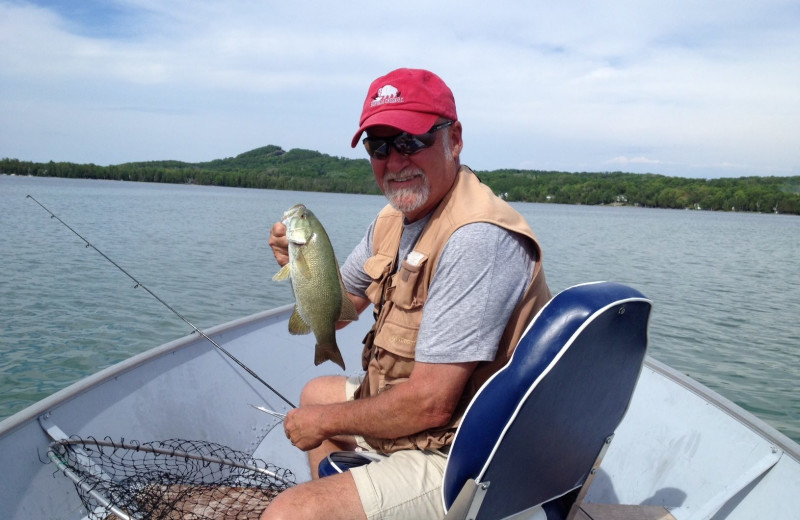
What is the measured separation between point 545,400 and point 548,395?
0.07 ft

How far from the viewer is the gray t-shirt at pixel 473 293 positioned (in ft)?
7.23

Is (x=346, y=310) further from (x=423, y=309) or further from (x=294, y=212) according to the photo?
(x=423, y=309)

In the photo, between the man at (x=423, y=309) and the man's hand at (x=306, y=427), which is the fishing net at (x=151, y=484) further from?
the man at (x=423, y=309)

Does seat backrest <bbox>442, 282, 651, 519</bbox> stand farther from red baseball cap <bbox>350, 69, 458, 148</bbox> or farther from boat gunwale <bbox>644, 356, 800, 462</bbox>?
boat gunwale <bbox>644, 356, 800, 462</bbox>

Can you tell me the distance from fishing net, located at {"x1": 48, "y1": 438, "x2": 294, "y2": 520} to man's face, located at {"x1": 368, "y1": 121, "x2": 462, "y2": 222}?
5.71 ft

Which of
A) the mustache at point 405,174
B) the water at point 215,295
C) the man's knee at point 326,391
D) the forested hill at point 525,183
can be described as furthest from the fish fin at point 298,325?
the forested hill at point 525,183

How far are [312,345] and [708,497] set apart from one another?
322 centimetres

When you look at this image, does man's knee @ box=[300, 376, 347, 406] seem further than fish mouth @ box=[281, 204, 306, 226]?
Yes

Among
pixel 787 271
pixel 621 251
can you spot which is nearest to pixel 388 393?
pixel 787 271

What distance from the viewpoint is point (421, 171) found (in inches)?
101

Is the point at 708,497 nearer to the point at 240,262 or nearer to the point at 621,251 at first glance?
the point at 240,262

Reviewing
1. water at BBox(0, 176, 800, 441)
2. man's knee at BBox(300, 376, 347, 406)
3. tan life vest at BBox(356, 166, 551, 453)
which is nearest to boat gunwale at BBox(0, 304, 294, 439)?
man's knee at BBox(300, 376, 347, 406)

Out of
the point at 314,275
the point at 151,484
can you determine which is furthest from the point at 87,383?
the point at 314,275

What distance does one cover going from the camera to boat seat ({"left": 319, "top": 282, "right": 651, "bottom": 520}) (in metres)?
1.92
